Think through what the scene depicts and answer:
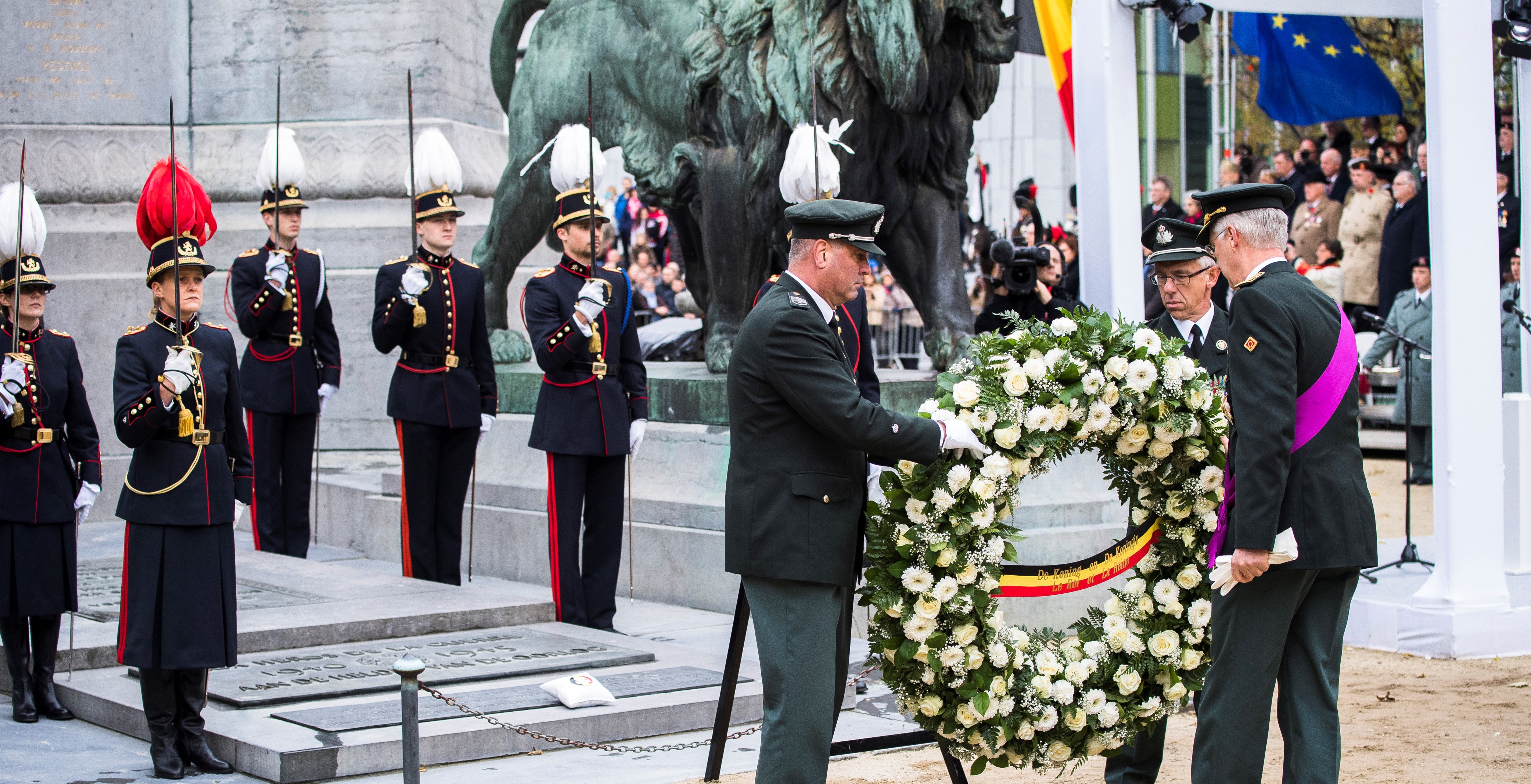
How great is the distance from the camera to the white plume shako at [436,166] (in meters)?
8.87

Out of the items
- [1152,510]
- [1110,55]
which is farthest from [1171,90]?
[1152,510]

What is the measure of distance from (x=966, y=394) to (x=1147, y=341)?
1.91 feet

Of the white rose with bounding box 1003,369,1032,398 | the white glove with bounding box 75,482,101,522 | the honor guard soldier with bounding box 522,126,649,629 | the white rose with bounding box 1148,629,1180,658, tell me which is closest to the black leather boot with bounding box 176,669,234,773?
the white glove with bounding box 75,482,101,522

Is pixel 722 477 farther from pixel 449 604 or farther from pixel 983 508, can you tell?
pixel 983 508

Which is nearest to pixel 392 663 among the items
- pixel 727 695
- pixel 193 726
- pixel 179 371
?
pixel 193 726

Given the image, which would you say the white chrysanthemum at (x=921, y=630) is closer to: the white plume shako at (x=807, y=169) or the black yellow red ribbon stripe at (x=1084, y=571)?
the black yellow red ribbon stripe at (x=1084, y=571)

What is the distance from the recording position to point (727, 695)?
5582 mm

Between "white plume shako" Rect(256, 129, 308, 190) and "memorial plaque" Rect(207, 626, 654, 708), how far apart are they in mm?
3596

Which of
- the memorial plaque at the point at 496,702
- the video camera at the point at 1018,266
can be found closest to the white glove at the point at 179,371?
the memorial plaque at the point at 496,702

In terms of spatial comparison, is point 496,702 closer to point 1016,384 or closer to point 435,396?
point 1016,384

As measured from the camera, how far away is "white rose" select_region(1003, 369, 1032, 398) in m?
4.91

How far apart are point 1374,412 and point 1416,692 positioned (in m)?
8.47

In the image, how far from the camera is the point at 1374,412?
49.3 feet

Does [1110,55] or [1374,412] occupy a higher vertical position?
[1110,55]
